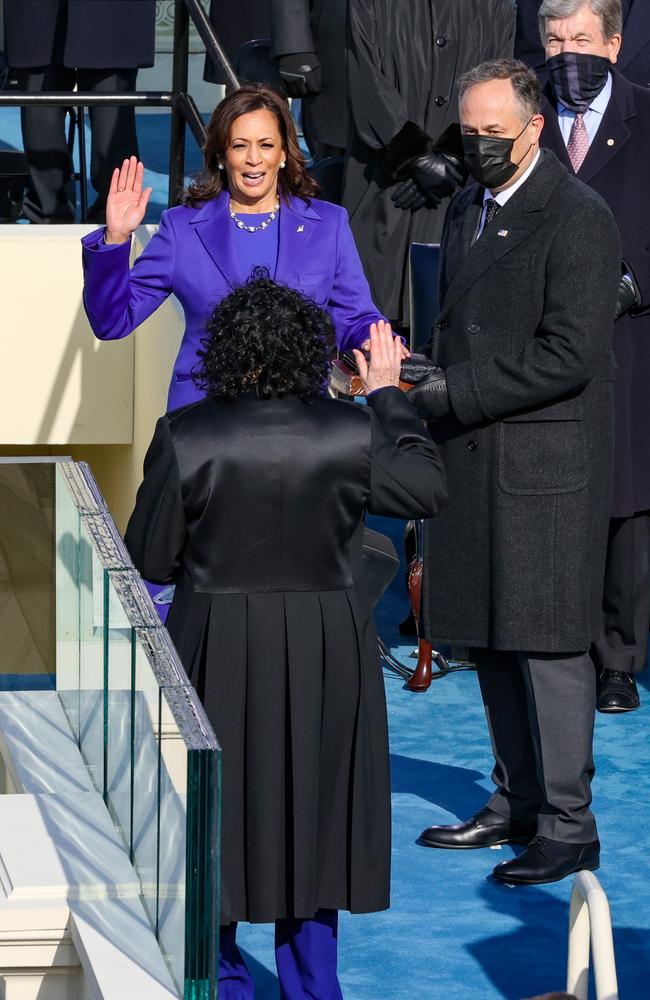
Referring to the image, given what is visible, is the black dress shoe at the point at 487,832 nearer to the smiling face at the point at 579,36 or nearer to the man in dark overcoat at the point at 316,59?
the smiling face at the point at 579,36

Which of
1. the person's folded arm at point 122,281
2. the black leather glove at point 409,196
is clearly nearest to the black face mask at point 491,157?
the person's folded arm at point 122,281

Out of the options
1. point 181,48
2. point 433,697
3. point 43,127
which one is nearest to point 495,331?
point 433,697

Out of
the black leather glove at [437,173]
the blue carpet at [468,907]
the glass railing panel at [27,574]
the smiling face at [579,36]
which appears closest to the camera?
the blue carpet at [468,907]

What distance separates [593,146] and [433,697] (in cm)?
174

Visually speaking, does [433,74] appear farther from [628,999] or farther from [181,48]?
[628,999]

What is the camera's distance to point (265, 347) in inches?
117

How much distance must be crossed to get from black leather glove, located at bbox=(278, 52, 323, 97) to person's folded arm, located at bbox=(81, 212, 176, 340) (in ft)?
6.76

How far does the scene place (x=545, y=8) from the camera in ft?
14.3

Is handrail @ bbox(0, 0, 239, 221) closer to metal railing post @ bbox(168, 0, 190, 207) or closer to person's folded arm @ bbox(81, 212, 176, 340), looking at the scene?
metal railing post @ bbox(168, 0, 190, 207)

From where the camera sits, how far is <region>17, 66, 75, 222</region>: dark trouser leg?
21.9 feet

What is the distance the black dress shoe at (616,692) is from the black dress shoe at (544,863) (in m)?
1.25

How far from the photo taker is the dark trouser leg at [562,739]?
12.9 ft

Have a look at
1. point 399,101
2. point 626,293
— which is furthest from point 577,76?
point 399,101

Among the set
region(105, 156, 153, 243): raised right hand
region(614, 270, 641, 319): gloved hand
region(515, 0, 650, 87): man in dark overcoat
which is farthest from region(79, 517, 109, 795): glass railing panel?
region(515, 0, 650, 87): man in dark overcoat
